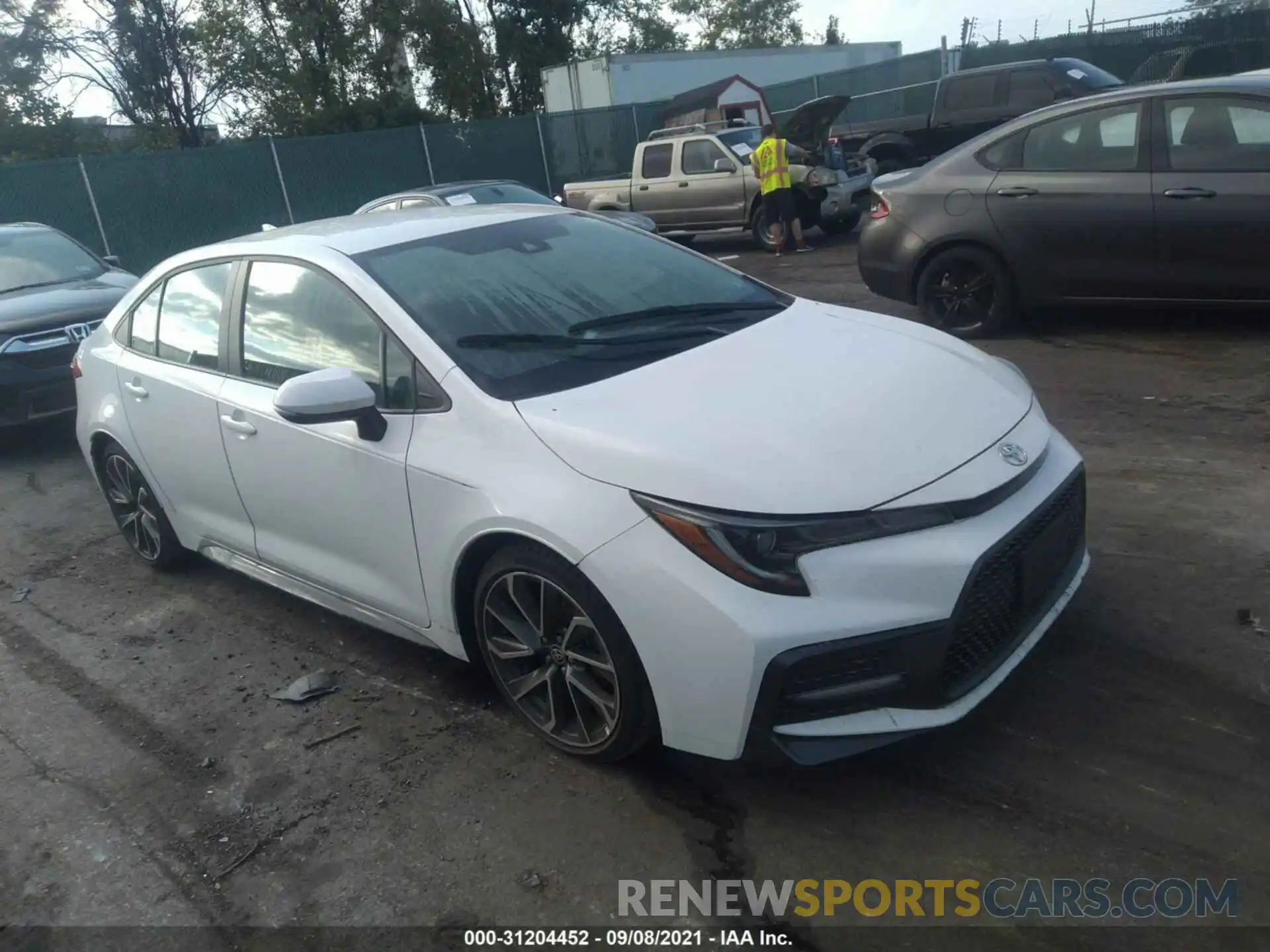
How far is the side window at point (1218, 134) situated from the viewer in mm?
6363

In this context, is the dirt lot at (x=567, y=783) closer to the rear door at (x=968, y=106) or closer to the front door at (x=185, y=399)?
the front door at (x=185, y=399)

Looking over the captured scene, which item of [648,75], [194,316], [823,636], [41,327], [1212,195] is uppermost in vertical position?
[648,75]

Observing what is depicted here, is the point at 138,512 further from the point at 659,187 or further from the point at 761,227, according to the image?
the point at 659,187

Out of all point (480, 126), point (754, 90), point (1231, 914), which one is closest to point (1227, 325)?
point (1231, 914)

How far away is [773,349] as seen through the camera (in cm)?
356

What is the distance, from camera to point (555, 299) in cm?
377

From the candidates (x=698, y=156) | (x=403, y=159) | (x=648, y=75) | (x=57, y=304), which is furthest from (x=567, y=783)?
(x=648, y=75)

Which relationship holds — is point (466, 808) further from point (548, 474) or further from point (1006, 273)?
point (1006, 273)

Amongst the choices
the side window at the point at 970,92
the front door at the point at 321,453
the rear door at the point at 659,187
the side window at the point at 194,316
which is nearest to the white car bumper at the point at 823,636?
the front door at the point at 321,453

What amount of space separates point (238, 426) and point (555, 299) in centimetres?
138

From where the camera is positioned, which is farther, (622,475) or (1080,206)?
(1080,206)

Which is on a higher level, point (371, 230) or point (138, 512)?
point (371, 230)

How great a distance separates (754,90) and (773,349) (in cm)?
2017

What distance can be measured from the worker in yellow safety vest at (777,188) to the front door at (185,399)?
9.40 metres
